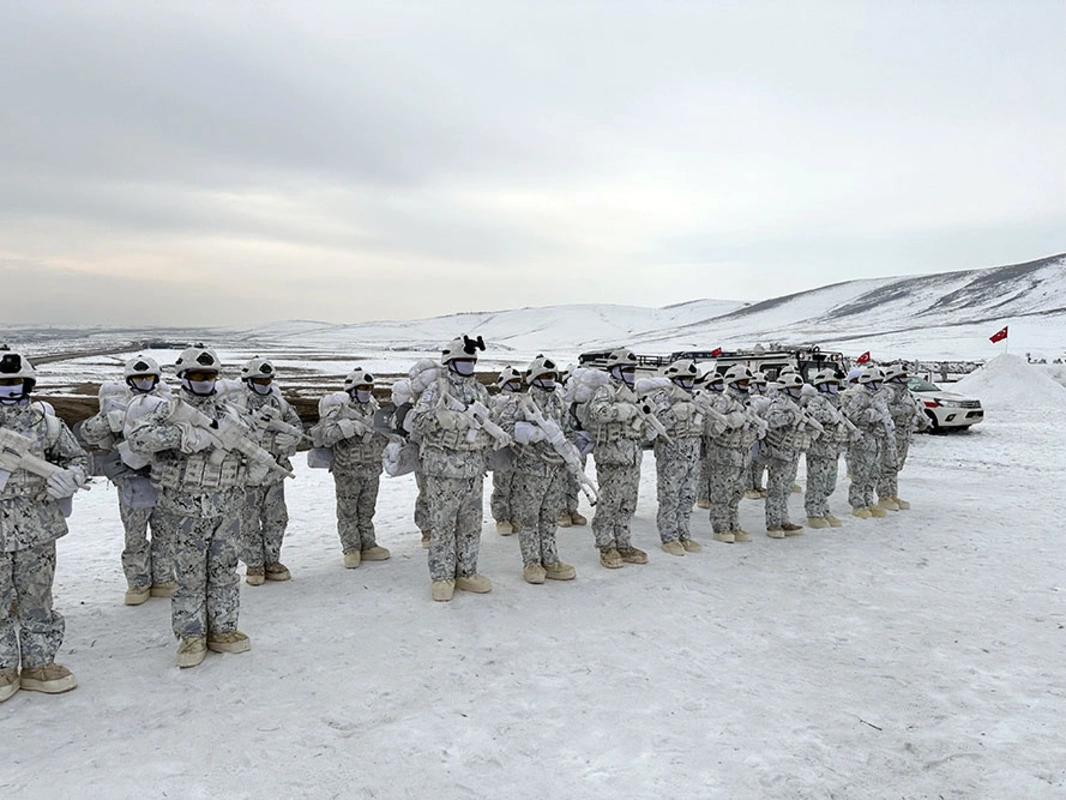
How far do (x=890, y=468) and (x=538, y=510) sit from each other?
631 cm

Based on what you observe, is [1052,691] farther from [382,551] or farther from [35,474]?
[35,474]

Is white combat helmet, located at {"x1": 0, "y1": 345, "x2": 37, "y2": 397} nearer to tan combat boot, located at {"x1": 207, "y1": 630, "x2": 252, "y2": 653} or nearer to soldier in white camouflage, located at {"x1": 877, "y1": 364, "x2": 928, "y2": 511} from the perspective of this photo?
tan combat boot, located at {"x1": 207, "y1": 630, "x2": 252, "y2": 653}

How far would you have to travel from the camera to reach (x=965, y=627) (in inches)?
229

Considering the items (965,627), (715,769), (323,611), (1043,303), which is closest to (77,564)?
(323,611)

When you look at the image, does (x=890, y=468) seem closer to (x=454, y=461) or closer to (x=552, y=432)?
(x=552, y=432)

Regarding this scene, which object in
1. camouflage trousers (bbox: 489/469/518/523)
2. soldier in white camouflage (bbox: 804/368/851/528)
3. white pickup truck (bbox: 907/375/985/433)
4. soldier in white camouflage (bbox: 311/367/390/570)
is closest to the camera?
soldier in white camouflage (bbox: 311/367/390/570)

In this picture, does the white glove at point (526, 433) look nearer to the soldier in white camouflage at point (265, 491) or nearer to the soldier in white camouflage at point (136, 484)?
the soldier in white camouflage at point (265, 491)

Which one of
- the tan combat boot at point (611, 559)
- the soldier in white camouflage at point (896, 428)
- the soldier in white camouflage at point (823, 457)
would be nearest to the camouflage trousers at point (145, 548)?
the tan combat boot at point (611, 559)

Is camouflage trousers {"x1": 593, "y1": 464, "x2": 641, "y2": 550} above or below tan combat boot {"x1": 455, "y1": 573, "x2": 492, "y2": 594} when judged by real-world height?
above

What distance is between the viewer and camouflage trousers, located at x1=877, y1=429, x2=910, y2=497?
10.2 metres

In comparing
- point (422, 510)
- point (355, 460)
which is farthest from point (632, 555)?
point (355, 460)

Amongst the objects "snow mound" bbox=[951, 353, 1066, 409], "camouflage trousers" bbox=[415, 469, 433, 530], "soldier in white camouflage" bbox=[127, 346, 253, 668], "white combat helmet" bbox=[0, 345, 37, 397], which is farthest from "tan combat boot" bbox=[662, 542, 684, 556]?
"snow mound" bbox=[951, 353, 1066, 409]

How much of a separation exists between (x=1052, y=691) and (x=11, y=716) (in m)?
6.66

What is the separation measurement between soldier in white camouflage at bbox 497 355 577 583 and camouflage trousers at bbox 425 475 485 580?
2.00ft
